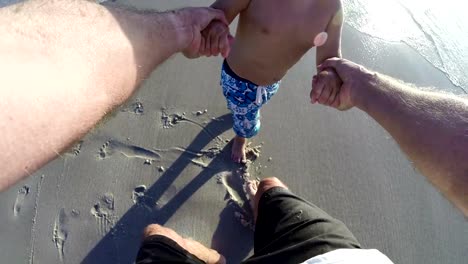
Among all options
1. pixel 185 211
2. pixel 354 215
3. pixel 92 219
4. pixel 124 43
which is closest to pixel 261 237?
pixel 185 211

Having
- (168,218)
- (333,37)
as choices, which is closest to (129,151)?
(168,218)

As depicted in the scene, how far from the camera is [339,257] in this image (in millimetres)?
1426

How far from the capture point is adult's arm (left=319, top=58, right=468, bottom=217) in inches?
52.4

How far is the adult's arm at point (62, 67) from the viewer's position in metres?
1.02

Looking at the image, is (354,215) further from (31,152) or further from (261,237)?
(31,152)

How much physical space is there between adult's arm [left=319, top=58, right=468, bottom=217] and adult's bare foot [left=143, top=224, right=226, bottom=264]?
3.43 feet

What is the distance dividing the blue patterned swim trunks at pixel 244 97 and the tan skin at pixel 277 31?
44 mm

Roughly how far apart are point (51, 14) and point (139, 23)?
0.34 meters

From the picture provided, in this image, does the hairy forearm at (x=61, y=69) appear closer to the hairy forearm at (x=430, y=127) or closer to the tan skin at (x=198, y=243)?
the hairy forearm at (x=430, y=127)

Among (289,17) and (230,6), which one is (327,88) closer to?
(289,17)

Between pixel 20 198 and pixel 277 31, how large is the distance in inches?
64.0

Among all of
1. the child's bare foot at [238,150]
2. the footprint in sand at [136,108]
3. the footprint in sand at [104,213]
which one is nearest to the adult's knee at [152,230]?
the footprint in sand at [104,213]

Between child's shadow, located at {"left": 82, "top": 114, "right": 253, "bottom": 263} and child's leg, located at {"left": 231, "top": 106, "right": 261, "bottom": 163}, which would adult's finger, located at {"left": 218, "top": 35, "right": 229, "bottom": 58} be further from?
child's shadow, located at {"left": 82, "top": 114, "right": 253, "bottom": 263}

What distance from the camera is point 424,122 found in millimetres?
1482
